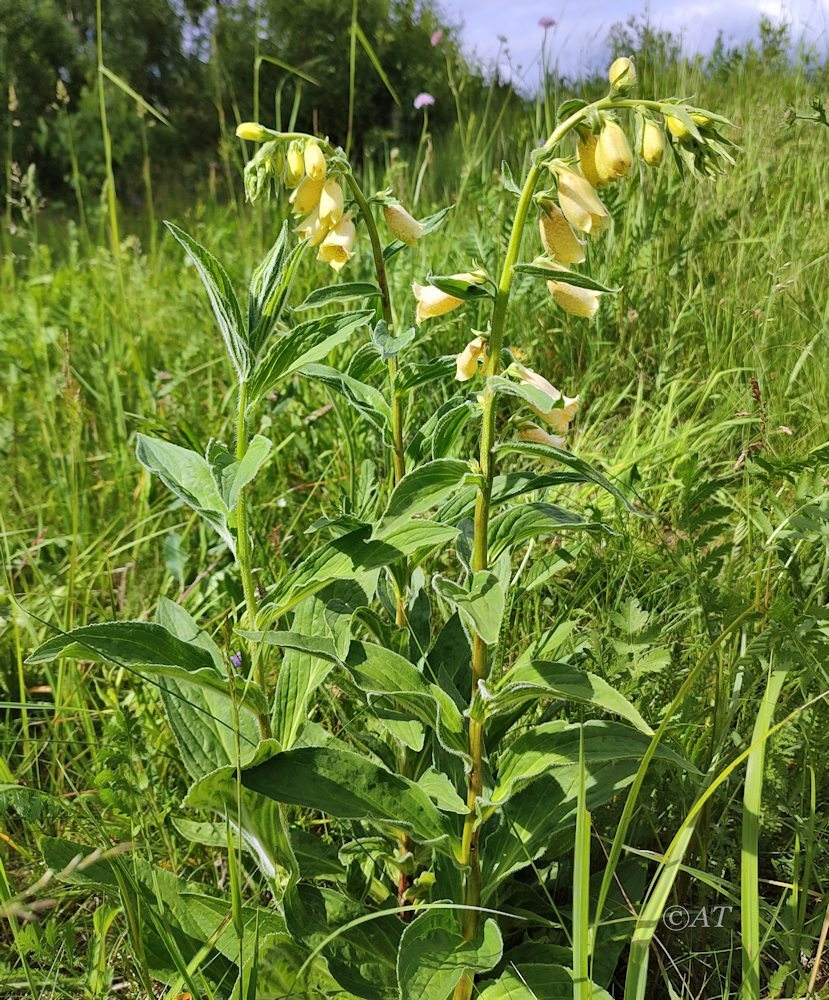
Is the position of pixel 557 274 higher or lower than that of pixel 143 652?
higher

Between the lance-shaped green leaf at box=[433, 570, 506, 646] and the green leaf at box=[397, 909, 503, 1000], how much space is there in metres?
0.37

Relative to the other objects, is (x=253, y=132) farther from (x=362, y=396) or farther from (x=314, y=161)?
(x=362, y=396)

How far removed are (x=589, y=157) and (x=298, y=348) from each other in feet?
1.36

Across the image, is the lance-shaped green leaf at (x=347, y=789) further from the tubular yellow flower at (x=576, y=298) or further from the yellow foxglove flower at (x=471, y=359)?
the tubular yellow flower at (x=576, y=298)

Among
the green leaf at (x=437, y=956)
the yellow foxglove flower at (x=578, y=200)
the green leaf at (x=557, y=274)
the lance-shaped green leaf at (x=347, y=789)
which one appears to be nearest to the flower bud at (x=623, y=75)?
the yellow foxglove flower at (x=578, y=200)

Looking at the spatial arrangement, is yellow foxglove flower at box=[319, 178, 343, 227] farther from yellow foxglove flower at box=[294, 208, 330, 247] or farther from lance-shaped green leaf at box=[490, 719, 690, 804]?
lance-shaped green leaf at box=[490, 719, 690, 804]

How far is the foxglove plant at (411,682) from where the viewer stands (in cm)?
95

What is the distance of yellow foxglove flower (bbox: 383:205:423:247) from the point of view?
4.20ft

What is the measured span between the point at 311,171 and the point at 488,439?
43cm

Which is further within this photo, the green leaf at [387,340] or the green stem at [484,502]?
the green leaf at [387,340]

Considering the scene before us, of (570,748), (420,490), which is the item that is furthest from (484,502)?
(570,748)

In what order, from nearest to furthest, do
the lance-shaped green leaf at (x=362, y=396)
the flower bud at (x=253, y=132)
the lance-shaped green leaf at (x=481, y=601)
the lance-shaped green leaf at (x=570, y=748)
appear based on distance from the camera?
the lance-shaped green leaf at (x=481, y=601)
the lance-shaped green leaf at (x=570, y=748)
the flower bud at (x=253, y=132)
the lance-shaped green leaf at (x=362, y=396)

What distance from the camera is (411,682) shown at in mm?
1080

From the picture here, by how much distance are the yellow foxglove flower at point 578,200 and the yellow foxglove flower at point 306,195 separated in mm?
356
